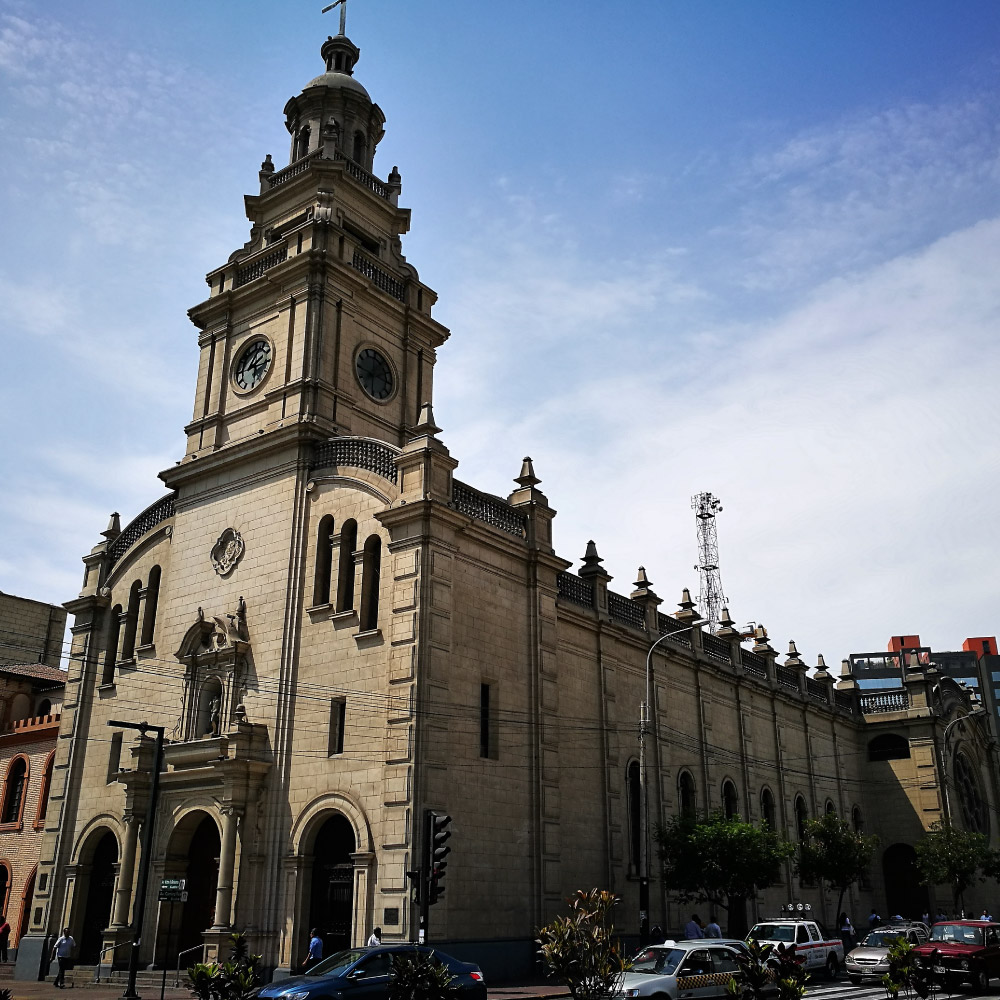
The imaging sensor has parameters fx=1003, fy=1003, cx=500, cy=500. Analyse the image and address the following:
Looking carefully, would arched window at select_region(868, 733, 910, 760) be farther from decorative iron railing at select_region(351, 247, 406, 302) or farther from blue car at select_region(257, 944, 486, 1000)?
blue car at select_region(257, 944, 486, 1000)

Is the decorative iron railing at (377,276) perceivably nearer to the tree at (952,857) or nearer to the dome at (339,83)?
the dome at (339,83)

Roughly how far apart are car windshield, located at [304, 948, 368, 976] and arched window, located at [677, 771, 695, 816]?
2166 centimetres

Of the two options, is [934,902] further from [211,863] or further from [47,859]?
[47,859]

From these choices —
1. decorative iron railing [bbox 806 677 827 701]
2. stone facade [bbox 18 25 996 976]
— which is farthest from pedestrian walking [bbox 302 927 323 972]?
decorative iron railing [bbox 806 677 827 701]

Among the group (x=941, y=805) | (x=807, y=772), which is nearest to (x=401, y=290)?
(x=807, y=772)

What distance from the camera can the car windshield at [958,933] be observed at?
25.3 metres

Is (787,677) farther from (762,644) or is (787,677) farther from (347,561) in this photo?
(347,561)

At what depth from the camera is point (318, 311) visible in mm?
35094

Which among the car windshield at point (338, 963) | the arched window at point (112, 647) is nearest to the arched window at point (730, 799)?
the arched window at point (112, 647)

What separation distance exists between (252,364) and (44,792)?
1982 cm

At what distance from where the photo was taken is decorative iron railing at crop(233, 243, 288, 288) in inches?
1460

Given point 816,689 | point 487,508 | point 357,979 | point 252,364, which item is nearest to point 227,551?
point 252,364

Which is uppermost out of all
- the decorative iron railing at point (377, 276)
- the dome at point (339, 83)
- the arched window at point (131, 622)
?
the dome at point (339, 83)

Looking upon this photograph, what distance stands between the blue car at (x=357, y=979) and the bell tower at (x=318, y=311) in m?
18.0
